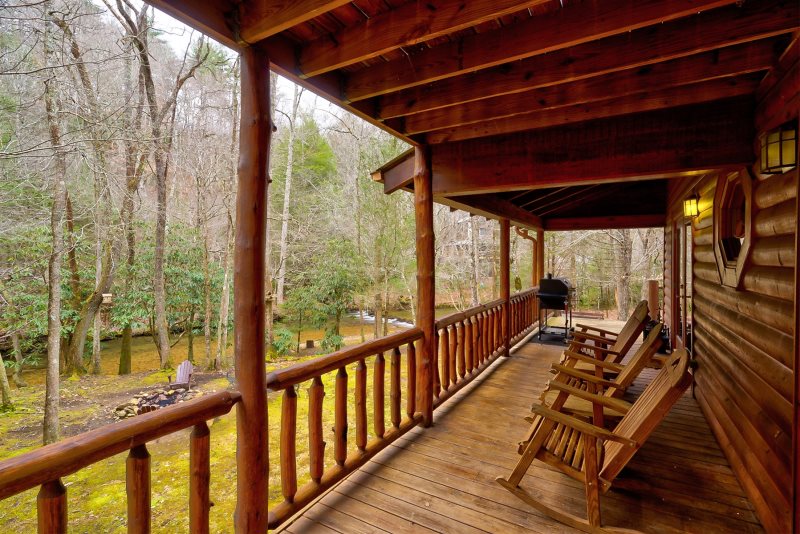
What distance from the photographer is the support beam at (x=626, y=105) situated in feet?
7.69

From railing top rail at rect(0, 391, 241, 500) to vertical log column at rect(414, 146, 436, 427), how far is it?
1.90 metres

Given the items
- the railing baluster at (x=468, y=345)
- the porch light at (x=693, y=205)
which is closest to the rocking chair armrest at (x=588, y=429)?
the railing baluster at (x=468, y=345)

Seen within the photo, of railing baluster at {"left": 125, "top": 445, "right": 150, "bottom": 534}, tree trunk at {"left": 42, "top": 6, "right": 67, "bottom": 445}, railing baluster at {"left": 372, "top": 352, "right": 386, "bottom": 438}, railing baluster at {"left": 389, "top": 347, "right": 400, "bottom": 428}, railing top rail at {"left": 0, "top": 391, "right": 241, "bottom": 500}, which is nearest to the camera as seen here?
railing top rail at {"left": 0, "top": 391, "right": 241, "bottom": 500}

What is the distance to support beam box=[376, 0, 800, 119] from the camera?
65.1 inches

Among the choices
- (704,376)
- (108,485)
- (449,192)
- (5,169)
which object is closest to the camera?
(704,376)

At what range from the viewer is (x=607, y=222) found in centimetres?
745

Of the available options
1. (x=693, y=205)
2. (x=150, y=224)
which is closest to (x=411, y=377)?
(x=693, y=205)

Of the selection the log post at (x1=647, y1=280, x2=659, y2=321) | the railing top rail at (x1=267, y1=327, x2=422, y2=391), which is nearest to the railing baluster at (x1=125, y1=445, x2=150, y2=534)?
the railing top rail at (x1=267, y1=327, x2=422, y2=391)

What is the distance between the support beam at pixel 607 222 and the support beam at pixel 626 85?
5196 millimetres

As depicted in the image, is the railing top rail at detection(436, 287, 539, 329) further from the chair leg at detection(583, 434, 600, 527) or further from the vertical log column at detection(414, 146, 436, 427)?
the chair leg at detection(583, 434, 600, 527)

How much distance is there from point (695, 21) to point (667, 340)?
5.61 metres

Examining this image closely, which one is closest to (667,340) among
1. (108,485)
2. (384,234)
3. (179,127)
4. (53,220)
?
(384,234)

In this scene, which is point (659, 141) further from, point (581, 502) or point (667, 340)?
point (667, 340)

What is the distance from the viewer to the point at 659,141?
2799 millimetres
